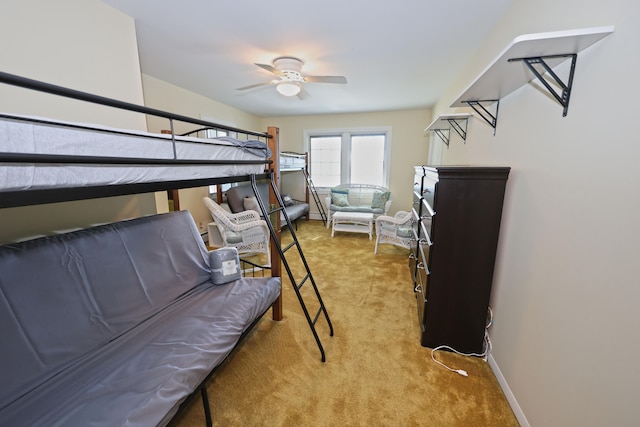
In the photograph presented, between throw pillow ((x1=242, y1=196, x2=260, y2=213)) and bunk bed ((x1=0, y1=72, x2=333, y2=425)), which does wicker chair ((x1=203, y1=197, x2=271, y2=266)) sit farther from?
bunk bed ((x1=0, y1=72, x2=333, y2=425))

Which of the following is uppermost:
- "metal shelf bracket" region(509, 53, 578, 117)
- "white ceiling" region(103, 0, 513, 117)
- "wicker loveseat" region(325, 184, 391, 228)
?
"white ceiling" region(103, 0, 513, 117)

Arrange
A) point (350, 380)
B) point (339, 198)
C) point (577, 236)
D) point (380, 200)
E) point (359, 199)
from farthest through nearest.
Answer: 1. point (359, 199)
2. point (339, 198)
3. point (380, 200)
4. point (350, 380)
5. point (577, 236)

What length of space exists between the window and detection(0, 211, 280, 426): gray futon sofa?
437 cm

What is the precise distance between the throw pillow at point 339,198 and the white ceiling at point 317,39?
2058 mm

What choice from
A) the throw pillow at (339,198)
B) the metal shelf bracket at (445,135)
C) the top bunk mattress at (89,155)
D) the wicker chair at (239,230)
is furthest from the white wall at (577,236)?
the throw pillow at (339,198)

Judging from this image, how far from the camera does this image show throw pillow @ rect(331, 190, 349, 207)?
200 inches

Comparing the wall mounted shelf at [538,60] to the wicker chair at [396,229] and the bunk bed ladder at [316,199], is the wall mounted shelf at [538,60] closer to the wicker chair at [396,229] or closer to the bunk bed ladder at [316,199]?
the wicker chair at [396,229]

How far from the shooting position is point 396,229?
11.5 ft

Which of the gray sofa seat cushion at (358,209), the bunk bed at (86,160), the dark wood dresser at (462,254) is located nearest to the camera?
the bunk bed at (86,160)

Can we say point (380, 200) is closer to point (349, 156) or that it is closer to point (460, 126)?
point (349, 156)

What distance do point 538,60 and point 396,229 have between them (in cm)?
256

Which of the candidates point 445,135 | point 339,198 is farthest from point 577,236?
point 339,198

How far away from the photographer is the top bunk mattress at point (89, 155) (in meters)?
0.71

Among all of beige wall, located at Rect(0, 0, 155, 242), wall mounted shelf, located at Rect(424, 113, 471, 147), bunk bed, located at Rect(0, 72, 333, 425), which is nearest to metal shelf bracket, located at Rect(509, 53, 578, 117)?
wall mounted shelf, located at Rect(424, 113, 471, 147)
